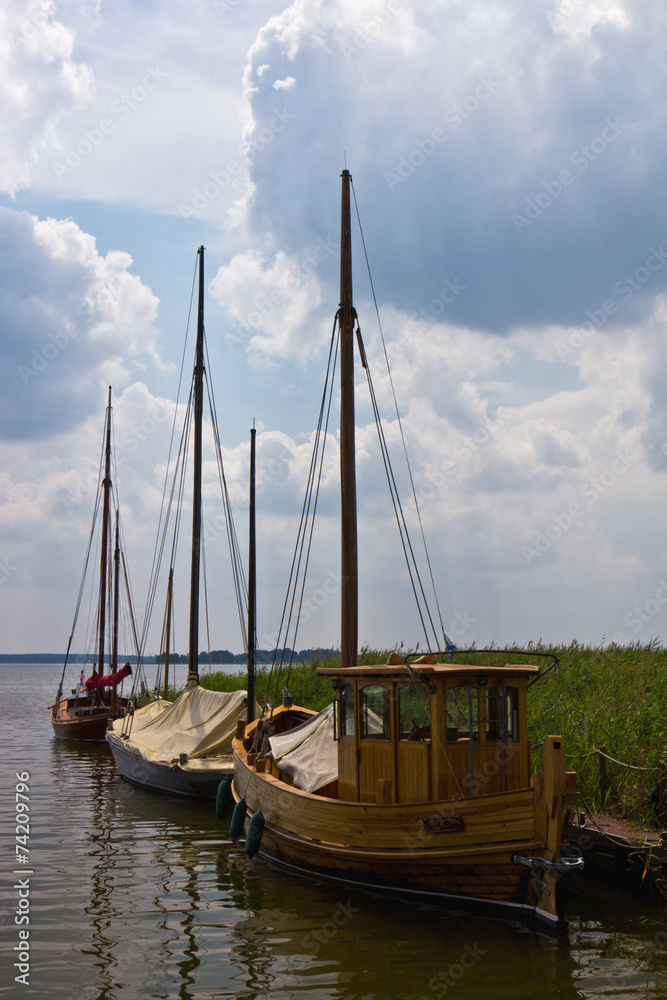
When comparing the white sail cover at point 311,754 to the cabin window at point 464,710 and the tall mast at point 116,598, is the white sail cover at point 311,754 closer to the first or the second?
the cabin window at point 464,710

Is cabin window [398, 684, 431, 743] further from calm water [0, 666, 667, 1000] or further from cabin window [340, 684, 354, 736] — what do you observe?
calm water [0, 666, 667, 1000]

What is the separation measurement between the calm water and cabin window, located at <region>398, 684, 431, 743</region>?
2190 millimetres

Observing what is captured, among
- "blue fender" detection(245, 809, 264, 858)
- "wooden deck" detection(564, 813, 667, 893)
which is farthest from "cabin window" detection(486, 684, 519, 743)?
"blue fender" detection(245, 809, 264, 858)

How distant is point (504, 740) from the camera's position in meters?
11.3

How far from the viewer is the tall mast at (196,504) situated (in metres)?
24.0

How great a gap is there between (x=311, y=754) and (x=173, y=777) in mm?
6793

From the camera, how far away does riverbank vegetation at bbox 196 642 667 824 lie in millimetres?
13164

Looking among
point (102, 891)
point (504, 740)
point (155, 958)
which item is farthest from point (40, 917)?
point (504, 740)

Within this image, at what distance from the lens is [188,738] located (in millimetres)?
20344

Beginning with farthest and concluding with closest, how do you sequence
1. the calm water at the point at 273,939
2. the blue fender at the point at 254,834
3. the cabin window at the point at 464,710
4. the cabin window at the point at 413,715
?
the blue fender at the point at 254,834 < the cabin window at the point at 413,715 < the cabin window at the point at 464,710 < the calm water at the point at 273,939

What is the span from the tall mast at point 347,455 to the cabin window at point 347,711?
6.10 ft

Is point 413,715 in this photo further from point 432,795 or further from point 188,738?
point 188,738

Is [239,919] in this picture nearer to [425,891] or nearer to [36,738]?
[425,891]

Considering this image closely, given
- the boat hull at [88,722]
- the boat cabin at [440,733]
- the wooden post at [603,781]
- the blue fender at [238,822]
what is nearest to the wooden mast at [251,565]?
the blue fender at [238,822]
